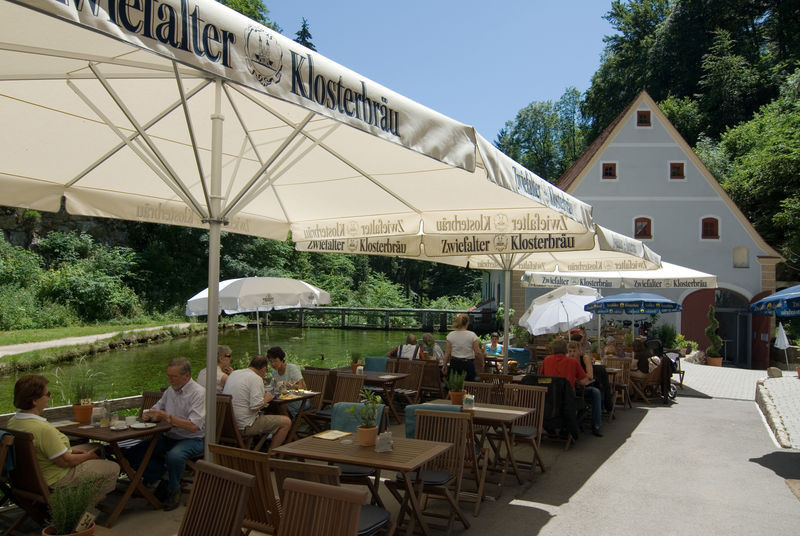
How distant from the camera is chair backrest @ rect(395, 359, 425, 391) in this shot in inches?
412

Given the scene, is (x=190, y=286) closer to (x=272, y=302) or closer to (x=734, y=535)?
(x=272, y=302)

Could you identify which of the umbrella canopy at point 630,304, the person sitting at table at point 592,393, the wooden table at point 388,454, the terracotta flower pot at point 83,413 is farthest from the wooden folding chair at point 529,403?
the umbrella canopy at point 630,304

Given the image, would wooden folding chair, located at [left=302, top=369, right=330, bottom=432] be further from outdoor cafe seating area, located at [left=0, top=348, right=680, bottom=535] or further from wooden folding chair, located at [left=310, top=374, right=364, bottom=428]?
wooden folding chair, located at [left=310, top=374, right=364, bottom=428]

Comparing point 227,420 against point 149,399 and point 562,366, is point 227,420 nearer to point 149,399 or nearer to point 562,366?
point 149,399

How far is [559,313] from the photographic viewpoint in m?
12.4

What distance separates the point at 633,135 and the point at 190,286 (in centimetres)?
2776

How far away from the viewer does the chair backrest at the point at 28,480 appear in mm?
4445

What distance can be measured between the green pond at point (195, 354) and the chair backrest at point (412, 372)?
4697 millimetres

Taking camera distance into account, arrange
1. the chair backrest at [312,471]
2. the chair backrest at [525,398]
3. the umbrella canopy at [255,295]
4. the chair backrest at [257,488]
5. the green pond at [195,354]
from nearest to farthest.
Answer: the chair backrest at [312,471] < the chair backrest at [257,488] < the chair backrest at [525,398] < the umbrella canopy at [255,295] < the green pond at [195,354]

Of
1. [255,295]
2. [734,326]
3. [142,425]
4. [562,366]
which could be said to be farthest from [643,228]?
[142,425]

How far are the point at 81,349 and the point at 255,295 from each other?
14.8 metres

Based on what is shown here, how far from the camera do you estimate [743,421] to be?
10.9 m

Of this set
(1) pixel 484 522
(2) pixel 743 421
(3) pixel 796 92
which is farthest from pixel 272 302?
(3) pixel 796 92

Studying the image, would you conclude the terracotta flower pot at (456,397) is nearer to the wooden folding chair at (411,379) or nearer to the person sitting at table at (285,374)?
the person sitting at table at (285,374)
